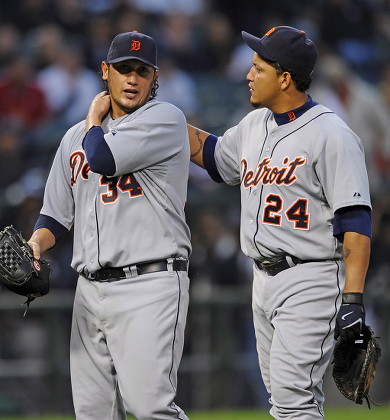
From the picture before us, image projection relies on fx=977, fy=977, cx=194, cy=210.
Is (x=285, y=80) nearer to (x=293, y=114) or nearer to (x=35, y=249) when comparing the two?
(x=293, y=114)

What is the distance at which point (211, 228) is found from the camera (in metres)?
8.02

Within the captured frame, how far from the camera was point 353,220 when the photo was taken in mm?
3873

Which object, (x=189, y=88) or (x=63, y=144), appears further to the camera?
(x=189, y=88)

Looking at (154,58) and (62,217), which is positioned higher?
(154,58)

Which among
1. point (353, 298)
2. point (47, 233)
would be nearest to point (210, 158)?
point (47, 233)

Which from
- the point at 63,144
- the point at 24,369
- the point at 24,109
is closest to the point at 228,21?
the point at 24,109

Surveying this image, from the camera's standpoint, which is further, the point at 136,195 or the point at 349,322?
the point at 136,195

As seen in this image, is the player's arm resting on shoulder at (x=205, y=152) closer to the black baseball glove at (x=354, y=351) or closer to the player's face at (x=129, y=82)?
the player's face at (x=129, y=82)

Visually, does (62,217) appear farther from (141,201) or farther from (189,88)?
(189,88)

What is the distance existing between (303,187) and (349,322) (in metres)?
0.60

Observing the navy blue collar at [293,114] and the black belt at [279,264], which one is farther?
the navy blue collar at [293,114]

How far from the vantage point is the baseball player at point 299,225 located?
3848 mm

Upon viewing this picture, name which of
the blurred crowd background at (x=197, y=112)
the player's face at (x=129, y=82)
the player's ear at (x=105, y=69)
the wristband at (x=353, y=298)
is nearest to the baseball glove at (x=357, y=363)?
the wristband at (x=353, y=298)

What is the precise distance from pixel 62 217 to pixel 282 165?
0.97 m
